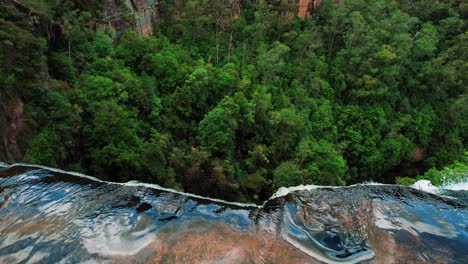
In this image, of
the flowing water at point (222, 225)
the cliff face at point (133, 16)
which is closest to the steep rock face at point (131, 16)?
the cliff face at point (133, 16)

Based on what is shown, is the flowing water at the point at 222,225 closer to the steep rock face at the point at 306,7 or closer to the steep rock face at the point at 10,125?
the steep rock face at the point at 10,125

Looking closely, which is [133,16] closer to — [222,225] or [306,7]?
[306,7]

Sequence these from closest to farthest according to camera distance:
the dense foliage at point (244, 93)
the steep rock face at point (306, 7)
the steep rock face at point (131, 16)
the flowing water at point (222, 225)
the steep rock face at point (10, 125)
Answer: the flowing water at point (222, 225) → the steep rock face at point (10, 125) → the dense foliage at point (244, 93) → the steep rock face at point (131, 16) → the steep rock face at point (306, 7)

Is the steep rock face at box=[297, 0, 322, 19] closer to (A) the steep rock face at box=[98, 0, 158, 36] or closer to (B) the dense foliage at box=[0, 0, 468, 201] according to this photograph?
(B) the dense foliage at box=[0, 0, 468, 201]

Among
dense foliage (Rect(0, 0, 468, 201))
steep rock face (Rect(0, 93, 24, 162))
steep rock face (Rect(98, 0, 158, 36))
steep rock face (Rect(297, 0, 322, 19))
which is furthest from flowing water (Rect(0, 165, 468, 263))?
steep rock face (Rect(297, 0, 322, 19))

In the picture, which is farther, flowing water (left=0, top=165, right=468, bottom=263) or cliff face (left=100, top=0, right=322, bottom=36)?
cliff face (left=100, top=0, right=322, bottom=36)

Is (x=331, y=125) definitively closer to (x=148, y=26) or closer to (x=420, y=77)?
(x=420, y=77)

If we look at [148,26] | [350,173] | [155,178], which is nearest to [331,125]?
[350,173]
